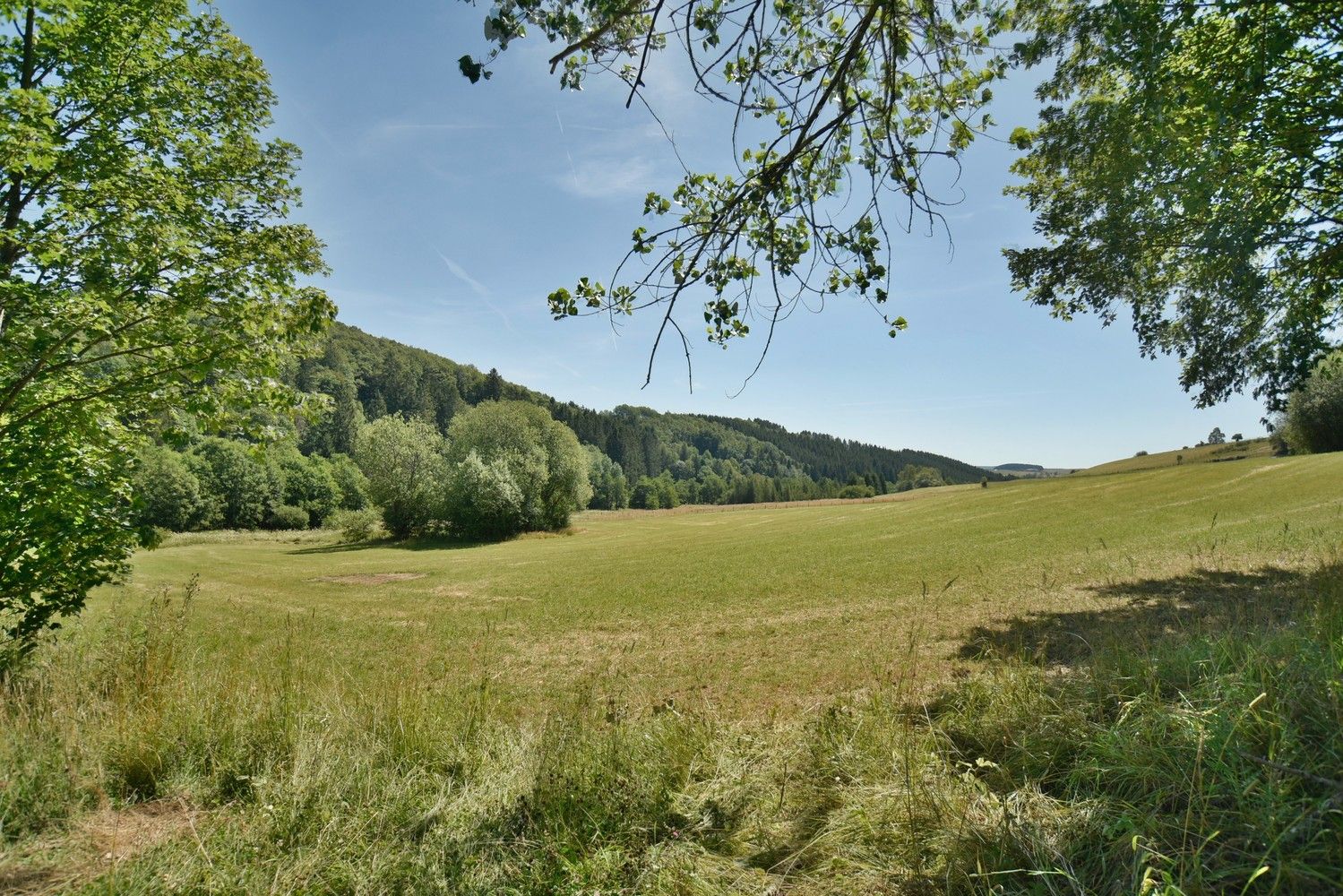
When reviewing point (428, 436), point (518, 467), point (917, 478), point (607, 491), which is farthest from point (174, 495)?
point (917, 478)

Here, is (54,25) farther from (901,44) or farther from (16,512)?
(901,44)

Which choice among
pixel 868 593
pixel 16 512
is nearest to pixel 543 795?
pixel 16 512

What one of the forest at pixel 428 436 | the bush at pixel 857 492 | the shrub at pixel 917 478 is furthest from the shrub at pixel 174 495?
the shrub at pixel 917 478

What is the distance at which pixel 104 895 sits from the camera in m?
2.72

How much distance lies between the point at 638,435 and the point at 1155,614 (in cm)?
13323

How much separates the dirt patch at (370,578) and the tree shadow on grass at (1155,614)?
23541 mm

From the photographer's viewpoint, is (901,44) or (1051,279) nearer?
(901,44)

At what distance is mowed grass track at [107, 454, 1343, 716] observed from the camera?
900 centimetres

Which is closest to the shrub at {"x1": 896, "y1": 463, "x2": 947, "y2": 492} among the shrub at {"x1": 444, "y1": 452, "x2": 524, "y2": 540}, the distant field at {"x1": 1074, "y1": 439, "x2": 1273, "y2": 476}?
the distant field at {"x1": 1074, "y1": 439, "x2": 1273, "y2": 476}

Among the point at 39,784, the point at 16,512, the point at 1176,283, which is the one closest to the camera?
the point at 39,784

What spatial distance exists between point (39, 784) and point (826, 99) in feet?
23.0

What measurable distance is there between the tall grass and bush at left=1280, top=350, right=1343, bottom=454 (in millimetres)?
54147

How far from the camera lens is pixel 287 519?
2657 inches

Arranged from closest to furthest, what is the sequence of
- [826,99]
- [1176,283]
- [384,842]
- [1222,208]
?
[384,842], [826,99], [1222,208], [1176,283]
